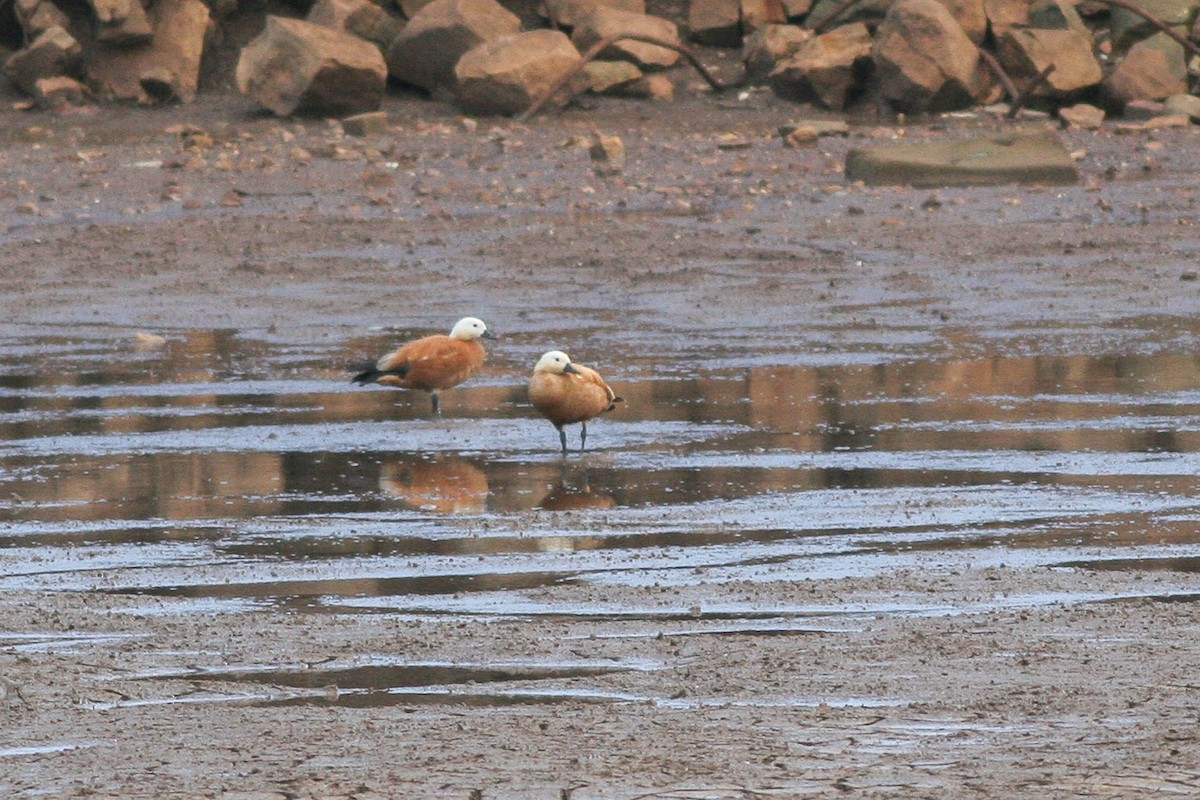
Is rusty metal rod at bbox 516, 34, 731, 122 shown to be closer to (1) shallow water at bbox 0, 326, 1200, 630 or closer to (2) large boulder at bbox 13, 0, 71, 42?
(2) large boulder at bbox 13, 0, 71, 42

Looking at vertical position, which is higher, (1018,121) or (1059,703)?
(1018,121)

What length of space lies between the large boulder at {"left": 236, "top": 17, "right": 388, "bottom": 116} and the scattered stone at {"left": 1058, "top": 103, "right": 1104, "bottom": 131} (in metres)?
7.05

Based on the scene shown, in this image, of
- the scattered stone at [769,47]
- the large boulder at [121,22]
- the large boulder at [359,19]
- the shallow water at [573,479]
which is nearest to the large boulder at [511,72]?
the large boulder at [359,19]

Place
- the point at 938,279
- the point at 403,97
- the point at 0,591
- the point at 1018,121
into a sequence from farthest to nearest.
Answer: the point at 403,97 → the point at 1018,121 → the point at 938,279 → the point at 0,591

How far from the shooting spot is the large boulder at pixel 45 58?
24031mm

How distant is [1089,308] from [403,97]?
38.3 ft

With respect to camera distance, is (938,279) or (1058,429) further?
(938,279)

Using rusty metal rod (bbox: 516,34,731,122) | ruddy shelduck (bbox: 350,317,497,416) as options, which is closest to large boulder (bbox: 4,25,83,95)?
rusty metal rod (bbox: 516,34,731,122)

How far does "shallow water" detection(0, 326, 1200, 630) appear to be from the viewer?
737 cm

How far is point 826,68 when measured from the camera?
2283 cm

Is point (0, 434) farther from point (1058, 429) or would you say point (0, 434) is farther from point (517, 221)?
point (517, 221)

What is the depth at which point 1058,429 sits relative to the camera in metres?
10.1

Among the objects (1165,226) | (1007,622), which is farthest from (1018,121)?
(1007,622)

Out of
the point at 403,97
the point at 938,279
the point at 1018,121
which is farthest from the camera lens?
the point at 403,97
